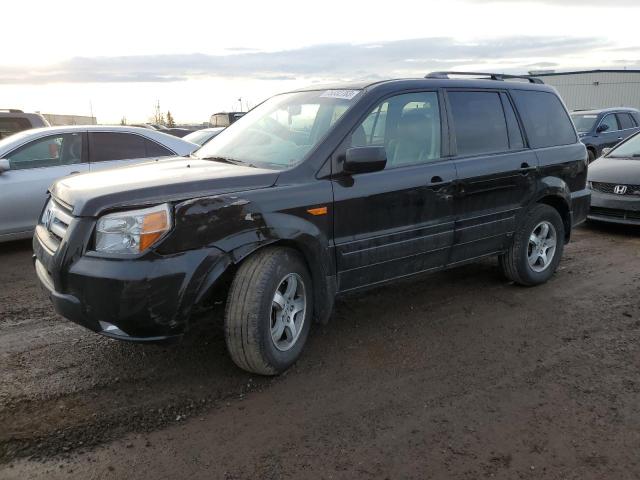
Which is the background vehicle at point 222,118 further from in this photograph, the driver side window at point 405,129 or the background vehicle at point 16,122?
the driver side window at point 405,129

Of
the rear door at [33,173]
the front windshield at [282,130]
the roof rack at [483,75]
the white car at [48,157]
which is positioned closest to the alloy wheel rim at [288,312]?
the front windshield at [282,130]

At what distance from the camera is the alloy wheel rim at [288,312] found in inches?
139

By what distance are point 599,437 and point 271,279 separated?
1970 millimetres

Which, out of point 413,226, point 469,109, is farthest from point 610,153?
point 413,226

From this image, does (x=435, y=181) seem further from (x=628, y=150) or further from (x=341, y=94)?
(x=628, y=150)

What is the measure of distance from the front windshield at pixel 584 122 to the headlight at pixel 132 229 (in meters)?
13.9

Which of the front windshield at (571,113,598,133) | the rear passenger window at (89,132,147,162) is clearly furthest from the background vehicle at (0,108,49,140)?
the front windshield at (571,113,598,133)

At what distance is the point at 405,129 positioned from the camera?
13.8ft

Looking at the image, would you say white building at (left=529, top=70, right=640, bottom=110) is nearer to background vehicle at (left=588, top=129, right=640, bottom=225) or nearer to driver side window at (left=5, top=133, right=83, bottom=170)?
background vehicle at (left=588, top=129, right=640, bottom=225)

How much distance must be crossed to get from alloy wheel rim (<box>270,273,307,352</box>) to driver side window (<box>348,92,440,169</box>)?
1.05m

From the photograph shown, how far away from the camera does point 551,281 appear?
5.56 m

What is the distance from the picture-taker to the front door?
3.81m

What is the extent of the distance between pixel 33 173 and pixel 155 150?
4.99 ft

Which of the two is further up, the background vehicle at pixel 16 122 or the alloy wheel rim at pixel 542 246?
the background vehicle at pixel 16 122
